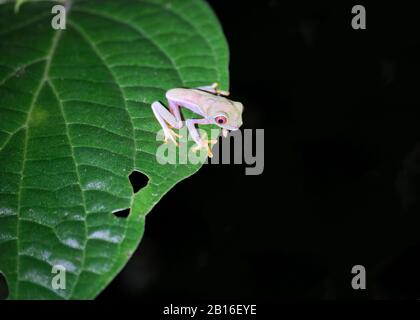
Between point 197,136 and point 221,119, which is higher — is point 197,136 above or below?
below

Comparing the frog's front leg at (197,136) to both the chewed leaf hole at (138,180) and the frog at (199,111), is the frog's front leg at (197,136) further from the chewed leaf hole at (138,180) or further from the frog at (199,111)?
the chewed leaf hole at (138,180)

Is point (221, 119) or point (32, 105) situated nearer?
point (32, 105)

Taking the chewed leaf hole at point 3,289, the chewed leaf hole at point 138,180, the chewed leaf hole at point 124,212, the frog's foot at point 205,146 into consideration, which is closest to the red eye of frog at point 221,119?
the frog's foot at point 205,146

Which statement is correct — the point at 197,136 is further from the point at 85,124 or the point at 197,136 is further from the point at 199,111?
the point at 85,124

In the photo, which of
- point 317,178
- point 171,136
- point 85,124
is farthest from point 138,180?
point 317,178

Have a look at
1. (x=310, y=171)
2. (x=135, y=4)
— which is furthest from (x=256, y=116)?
(x=135, y=4)

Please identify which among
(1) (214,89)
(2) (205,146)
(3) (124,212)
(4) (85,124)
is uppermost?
(1) (214,89)

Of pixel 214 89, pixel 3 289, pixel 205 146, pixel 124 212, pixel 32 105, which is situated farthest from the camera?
pixel 214 89
